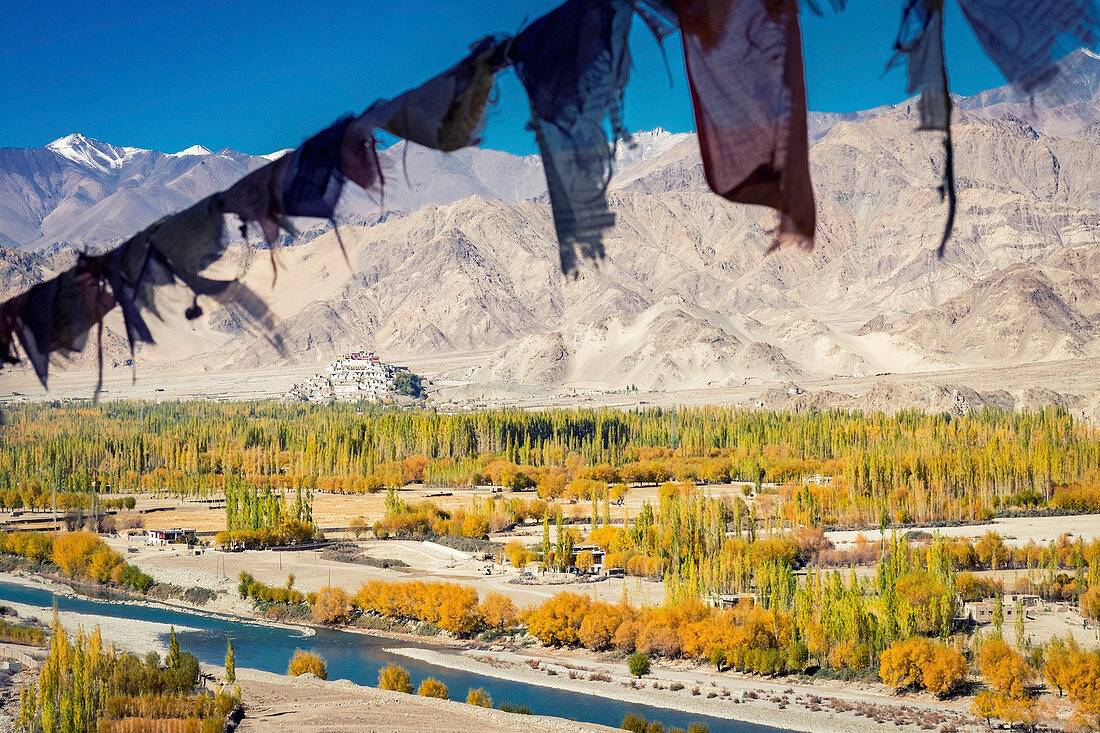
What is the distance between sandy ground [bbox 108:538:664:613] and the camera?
4275cm

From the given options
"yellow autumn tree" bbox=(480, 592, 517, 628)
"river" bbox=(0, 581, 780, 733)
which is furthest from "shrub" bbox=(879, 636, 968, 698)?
"yellow autumn tree" bbox=(480, 592, 517, 628)

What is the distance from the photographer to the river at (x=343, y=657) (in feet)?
93.0

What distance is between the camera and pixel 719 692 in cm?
3014

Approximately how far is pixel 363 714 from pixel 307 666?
5259 mm

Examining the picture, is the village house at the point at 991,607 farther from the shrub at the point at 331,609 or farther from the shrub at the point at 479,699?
the shrub at the point at 331,609

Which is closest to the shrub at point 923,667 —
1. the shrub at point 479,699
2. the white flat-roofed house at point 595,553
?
the shrub at point 479,699

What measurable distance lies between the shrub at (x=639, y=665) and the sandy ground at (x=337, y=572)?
631 centimetres

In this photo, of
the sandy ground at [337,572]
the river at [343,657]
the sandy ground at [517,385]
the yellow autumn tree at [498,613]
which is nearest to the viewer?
the river at [343,657]

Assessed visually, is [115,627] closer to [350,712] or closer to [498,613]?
[498,613]

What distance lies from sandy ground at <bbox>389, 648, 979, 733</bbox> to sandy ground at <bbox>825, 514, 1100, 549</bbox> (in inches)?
814

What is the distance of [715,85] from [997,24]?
0.61m

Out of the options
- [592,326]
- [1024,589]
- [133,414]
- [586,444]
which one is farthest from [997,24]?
[592,326]

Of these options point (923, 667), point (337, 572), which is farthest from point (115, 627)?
point (923, 667)

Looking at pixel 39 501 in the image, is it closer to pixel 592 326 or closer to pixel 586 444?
pixel 586 444
